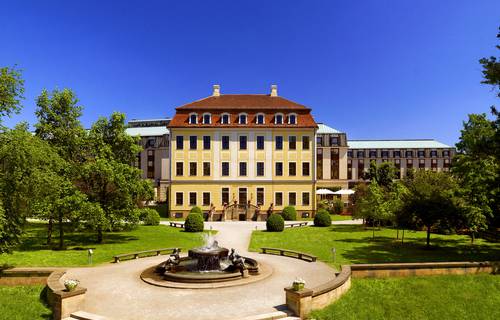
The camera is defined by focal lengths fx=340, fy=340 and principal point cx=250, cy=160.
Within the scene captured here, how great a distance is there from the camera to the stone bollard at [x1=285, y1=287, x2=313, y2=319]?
10.9 metres

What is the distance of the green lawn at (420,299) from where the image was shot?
1210 centimetres

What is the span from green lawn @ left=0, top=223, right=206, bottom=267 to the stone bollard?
1300cm

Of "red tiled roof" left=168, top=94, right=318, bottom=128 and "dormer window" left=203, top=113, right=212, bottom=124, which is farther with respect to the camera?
"dormer window" left=203, top=113, right=212, bottom=124

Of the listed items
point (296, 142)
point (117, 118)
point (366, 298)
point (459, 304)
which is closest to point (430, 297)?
point (459, 304)

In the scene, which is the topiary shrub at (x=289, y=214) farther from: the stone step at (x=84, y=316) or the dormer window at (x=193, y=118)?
the stone step at (x=84, y=316)

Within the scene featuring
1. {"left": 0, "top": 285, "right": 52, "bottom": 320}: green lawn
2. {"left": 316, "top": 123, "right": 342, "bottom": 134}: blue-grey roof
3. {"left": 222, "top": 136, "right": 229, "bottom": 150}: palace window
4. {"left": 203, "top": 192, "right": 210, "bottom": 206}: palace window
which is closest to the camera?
{"left": 0, "top": 285, "right": 52, "bottom": 320}: green lawn

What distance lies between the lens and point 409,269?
49.7 feet

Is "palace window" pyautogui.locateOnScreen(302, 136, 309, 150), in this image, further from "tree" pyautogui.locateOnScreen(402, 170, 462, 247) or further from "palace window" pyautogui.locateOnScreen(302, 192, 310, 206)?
"tree" pyautogui.locateOnScreen(402, 170, 462, 247)

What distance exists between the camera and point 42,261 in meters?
19.5

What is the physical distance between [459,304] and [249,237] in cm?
1819

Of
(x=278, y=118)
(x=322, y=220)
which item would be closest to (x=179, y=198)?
(x=278, y=118)

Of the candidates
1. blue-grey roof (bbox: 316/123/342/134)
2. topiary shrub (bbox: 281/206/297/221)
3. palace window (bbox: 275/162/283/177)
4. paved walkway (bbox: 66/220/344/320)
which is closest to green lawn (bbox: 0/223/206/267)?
paved walkway (bbox: 66/220/344/320)

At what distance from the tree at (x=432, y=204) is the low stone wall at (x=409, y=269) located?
704 centimetres

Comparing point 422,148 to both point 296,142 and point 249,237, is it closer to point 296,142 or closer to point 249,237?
point 296,142
